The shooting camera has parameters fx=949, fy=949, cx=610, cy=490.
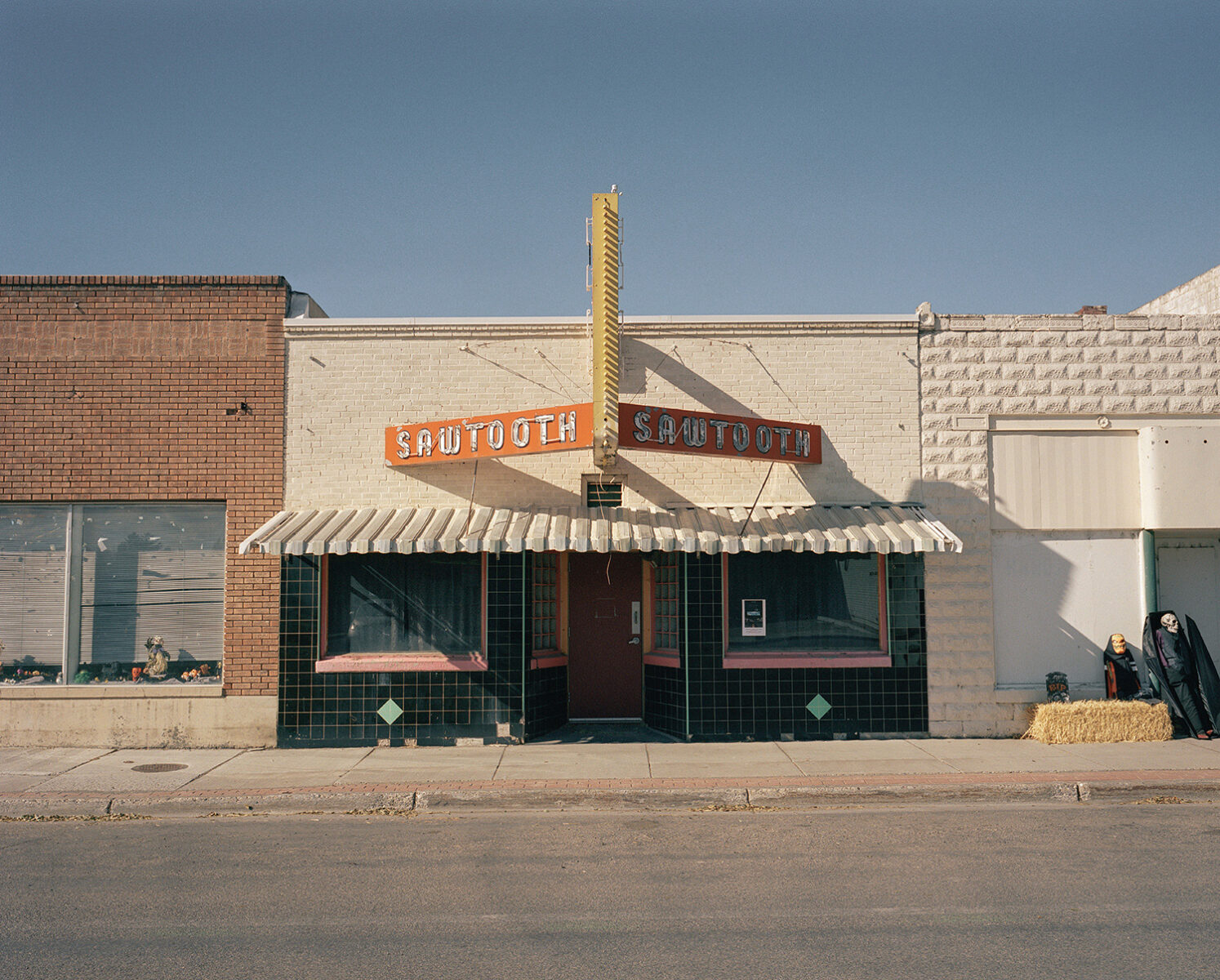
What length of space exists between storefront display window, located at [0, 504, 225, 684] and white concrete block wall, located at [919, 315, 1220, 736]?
9.58m

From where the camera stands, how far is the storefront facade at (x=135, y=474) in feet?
40.3

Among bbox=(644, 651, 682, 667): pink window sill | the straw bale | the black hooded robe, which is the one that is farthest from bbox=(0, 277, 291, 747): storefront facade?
the black hooded robe

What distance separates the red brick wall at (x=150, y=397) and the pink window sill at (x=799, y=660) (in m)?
5.97

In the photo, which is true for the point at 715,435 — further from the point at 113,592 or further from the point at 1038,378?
the point at 113,592

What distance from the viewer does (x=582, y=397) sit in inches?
491

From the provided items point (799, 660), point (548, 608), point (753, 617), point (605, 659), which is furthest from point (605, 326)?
point (799, 660)

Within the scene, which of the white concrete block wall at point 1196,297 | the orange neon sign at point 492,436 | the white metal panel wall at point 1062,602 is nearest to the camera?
the orange neon sign at point 492,436

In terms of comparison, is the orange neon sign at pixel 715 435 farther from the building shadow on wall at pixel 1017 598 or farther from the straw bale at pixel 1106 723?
the straw bale at pixel 1106 723

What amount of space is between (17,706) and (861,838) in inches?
412

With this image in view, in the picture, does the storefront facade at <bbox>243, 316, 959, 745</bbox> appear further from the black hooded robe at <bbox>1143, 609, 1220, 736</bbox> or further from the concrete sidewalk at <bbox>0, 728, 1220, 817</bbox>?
the black hooded robe at <bbox>1143, 609, 1220, 736</bbox>

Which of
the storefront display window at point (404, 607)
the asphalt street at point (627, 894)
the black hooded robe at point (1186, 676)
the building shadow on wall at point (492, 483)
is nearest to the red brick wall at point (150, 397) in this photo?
the storefront display window at point (404, 607)

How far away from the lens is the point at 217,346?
1246 centimetres

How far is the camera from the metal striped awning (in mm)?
10922

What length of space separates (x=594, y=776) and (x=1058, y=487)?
23.8 feet
